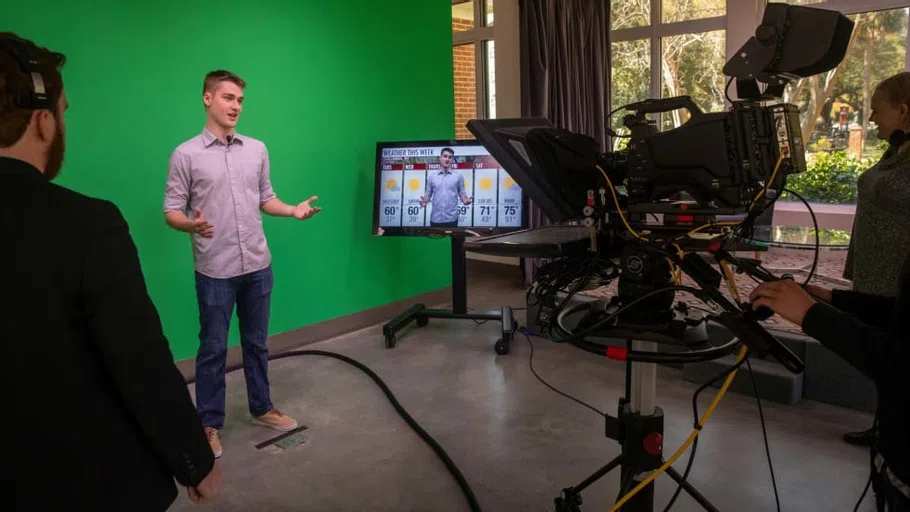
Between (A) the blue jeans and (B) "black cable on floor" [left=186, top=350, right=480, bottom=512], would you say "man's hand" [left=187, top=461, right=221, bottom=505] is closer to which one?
(B) "black cable on floor" [left=186, top=350, right=480, bottom=512]

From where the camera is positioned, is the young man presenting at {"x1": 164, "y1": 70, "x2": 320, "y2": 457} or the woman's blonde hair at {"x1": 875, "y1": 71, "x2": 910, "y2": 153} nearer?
the woman's blonde hair at {"x1": 875, "y1": 71, "x2": 910, "y2": 153}

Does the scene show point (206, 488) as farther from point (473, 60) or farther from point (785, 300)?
point (473, 60)

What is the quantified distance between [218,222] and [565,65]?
367 cm

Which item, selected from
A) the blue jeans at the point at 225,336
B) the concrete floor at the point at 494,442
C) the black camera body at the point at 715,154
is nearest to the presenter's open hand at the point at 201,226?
the blue jeans at the point at 225,336

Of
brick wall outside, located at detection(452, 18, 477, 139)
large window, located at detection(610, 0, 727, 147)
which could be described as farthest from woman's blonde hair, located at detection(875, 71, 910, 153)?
brick wall outside, located at detection(452, 18, 477, 139)

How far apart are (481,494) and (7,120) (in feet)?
5.97

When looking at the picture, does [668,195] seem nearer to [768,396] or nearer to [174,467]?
[174,467]

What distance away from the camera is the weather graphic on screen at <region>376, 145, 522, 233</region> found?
160 inches

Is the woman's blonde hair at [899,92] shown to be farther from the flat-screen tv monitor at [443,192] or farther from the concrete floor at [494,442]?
the flat-screen tv monitor at [443,192]

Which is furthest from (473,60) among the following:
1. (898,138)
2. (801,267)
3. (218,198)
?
(898,138)

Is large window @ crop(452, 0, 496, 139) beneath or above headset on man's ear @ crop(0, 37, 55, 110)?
above

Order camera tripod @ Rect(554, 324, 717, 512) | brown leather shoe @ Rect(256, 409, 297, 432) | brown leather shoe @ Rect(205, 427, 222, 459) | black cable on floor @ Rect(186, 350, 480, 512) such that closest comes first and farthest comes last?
camera tripod @ Rect(554, 324, 717, 512)
black cable on floor @ Rect(186, 350, 480, 512)
brown leather shoe @ Rect(205, 427, 222, 459)
brown leather shoe @ Rect(256, 409, 297, 432)

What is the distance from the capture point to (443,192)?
4117 mm

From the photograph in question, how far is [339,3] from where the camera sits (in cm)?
412
